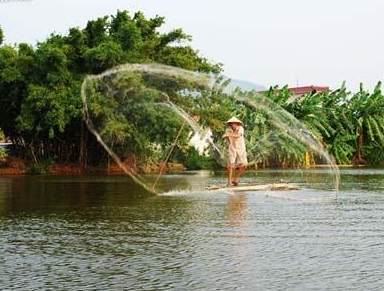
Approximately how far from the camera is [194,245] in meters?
9.76

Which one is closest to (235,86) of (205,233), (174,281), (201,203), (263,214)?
(201,203)

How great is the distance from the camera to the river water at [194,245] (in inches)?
295

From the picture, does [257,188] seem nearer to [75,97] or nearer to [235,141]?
[235,141]

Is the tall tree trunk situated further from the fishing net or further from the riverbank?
the fishing net

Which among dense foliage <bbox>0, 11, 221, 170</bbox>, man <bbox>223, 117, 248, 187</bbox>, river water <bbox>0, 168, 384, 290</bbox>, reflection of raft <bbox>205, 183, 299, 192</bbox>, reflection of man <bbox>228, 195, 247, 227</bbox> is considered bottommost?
river water <bbox>0, 168, 384, 290</bbox>

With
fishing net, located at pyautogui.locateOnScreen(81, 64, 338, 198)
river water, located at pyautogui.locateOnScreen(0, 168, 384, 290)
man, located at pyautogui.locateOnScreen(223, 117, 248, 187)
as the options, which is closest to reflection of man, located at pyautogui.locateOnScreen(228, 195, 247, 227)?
Result: river water, located at pyautogui.locateOnScreen(0, 168, 384, 290)

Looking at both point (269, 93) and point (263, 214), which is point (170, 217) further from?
point (269, 93)

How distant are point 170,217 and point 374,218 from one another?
366 centimetres

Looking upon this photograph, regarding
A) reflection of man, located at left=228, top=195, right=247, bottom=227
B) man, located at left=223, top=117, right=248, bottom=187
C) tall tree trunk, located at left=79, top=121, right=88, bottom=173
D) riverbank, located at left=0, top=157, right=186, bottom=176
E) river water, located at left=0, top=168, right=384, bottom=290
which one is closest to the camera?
river water, located at left=0, top=168, right=384, bottom=290

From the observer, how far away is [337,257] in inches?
344

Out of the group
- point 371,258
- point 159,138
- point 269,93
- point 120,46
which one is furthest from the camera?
point 269,93

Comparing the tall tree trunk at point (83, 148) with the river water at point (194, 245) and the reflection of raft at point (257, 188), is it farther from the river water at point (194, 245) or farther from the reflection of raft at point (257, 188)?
the river water at point (194, 245)

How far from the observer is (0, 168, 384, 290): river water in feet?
24.6

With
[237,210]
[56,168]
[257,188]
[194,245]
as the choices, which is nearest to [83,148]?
[56,168]
